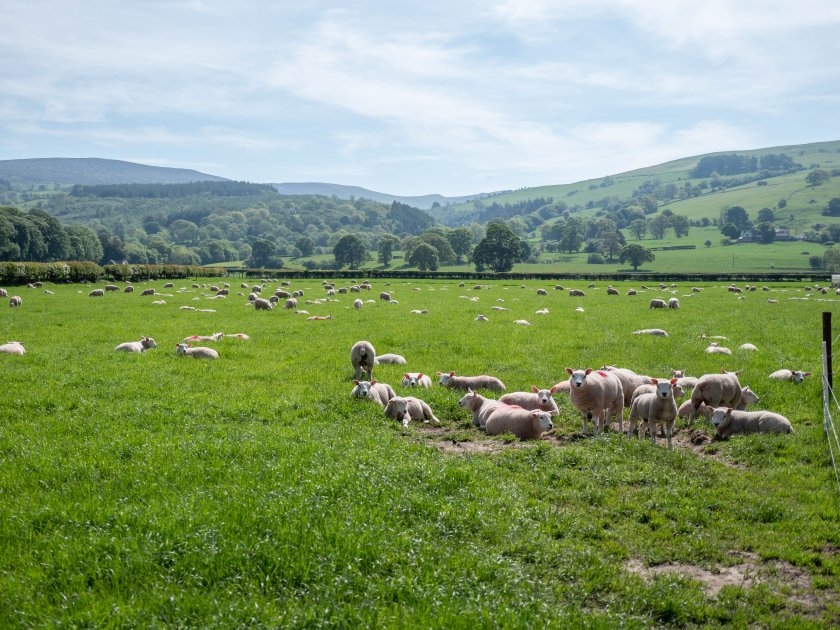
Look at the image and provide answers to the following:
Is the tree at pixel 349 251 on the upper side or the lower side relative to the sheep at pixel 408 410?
upper

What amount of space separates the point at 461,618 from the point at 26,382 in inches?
546

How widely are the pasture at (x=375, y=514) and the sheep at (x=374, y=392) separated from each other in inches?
12.4

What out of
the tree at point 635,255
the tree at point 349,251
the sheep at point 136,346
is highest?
the tree at point 349,251

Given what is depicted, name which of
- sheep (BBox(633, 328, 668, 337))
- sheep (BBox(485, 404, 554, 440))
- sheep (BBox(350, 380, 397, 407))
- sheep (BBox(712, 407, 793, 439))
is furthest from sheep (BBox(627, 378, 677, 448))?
sheep (BBox(633, 328, 668, 337))

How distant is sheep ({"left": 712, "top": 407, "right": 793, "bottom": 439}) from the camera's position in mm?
11977

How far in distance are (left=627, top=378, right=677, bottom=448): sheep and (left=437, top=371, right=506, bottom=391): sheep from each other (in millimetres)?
4590

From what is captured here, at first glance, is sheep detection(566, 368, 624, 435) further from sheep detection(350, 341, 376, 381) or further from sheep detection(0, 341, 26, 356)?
sheep detection(0, 341, 26, 356)

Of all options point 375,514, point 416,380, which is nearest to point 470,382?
point 416,380

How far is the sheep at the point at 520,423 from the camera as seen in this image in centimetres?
1206

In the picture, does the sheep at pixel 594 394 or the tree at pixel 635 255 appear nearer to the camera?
the sheep at pixel 594 394

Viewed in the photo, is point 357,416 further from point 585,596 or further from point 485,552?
point 585,596

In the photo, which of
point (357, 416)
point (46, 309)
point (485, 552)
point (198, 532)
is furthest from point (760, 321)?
point (46, 309)

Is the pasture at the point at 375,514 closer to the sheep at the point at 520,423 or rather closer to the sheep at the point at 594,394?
the sheep at the point at 520,423

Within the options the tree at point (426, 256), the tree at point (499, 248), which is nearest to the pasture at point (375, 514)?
the tree at point (499, 248)
